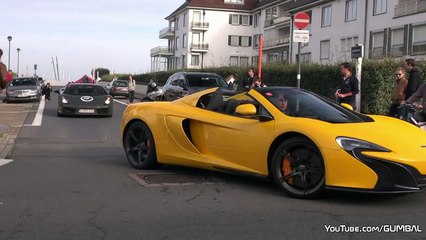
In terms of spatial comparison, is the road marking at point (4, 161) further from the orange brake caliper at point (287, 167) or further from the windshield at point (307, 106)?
the orange brake caliper at point (287, 167)

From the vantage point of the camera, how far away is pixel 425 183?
5.46 metres

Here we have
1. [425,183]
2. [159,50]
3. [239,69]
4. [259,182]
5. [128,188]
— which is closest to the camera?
[425,183]

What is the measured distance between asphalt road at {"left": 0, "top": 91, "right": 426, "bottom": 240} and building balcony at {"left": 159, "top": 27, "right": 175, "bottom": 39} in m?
70.9

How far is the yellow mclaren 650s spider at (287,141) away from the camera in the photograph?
17.8 ft

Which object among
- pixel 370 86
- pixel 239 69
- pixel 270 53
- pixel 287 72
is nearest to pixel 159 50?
pixel 270 53

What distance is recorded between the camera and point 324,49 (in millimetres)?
46094

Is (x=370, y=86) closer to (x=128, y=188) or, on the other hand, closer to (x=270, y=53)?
(x=128, y=188)

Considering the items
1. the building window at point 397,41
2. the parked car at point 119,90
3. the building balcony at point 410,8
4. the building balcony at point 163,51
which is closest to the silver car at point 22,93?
the parked car at point 119,90

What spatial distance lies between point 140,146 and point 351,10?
1464 inches

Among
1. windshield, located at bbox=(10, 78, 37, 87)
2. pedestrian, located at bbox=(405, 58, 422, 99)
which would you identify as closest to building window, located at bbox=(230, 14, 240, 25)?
windshield, located at bbox=(10, 78, 37, 87)

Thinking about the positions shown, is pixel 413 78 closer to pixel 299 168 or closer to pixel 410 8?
pixel 299 168

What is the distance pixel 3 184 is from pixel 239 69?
23.3 meters

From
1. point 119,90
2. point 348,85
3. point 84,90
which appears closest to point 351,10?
point 119,90

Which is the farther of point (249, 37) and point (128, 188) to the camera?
point (249, 37)
